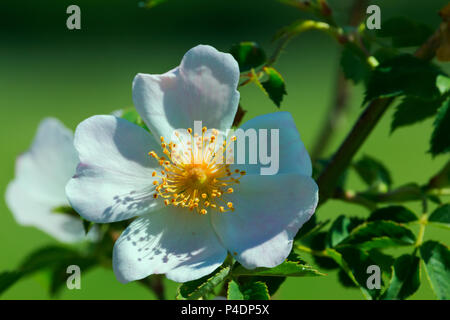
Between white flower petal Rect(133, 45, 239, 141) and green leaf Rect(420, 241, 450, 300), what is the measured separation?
302mm

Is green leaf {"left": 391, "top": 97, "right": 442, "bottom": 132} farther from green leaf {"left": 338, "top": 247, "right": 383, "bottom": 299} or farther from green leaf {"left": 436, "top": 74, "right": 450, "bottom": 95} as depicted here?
green leaf {"left": 338, "top": 247, "right": 383, "bottom": 299}

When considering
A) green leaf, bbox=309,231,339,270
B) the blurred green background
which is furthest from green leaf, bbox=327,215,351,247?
the blurred green background

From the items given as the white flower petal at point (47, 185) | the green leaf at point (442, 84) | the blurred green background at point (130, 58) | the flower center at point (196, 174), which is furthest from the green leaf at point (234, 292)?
the blurred green background at point (130, 58)

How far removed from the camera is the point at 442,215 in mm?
781

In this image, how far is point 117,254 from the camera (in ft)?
2.19

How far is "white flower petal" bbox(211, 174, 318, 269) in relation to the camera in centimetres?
63

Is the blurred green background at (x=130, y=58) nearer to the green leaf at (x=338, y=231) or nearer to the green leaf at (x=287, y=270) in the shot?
the green leaf at (x=338, y=231)

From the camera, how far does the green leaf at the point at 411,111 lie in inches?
33.6

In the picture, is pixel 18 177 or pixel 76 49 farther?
pixel 76 49

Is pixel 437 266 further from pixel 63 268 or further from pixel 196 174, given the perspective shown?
pixel 63 268

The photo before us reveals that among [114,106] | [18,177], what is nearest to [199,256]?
[18,177]

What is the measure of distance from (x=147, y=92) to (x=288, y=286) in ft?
7.62
